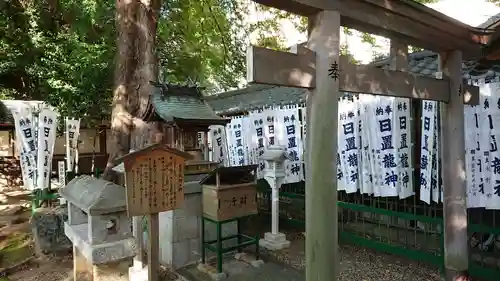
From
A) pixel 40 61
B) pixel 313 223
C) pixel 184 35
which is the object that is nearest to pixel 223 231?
pixel 313 223

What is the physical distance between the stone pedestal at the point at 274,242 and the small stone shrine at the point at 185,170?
1.35 metres

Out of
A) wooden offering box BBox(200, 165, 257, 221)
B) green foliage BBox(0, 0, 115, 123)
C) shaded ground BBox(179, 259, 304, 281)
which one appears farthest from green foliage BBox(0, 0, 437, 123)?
shaded ground BBox(179, 259, 304, 281)

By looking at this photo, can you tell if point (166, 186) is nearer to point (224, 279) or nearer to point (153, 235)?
point (153, 235)

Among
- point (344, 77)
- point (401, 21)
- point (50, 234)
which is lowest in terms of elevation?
point (50, 234)

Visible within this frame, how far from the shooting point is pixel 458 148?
4.89 meters

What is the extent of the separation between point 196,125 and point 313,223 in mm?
3561

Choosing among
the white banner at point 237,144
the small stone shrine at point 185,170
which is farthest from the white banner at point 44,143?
the white banner at point 237,144

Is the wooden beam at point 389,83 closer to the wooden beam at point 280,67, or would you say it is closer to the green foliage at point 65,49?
the wooden beam at point 280,67

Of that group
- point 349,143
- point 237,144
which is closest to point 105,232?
point 349,143

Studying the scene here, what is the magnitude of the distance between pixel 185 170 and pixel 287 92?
551cm

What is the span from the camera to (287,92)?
432 inches

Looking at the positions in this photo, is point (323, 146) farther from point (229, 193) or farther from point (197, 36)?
point (197, 36)

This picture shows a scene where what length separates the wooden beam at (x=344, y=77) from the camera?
2.86 meters

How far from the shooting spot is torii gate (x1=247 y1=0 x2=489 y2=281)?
3100 millimetres
